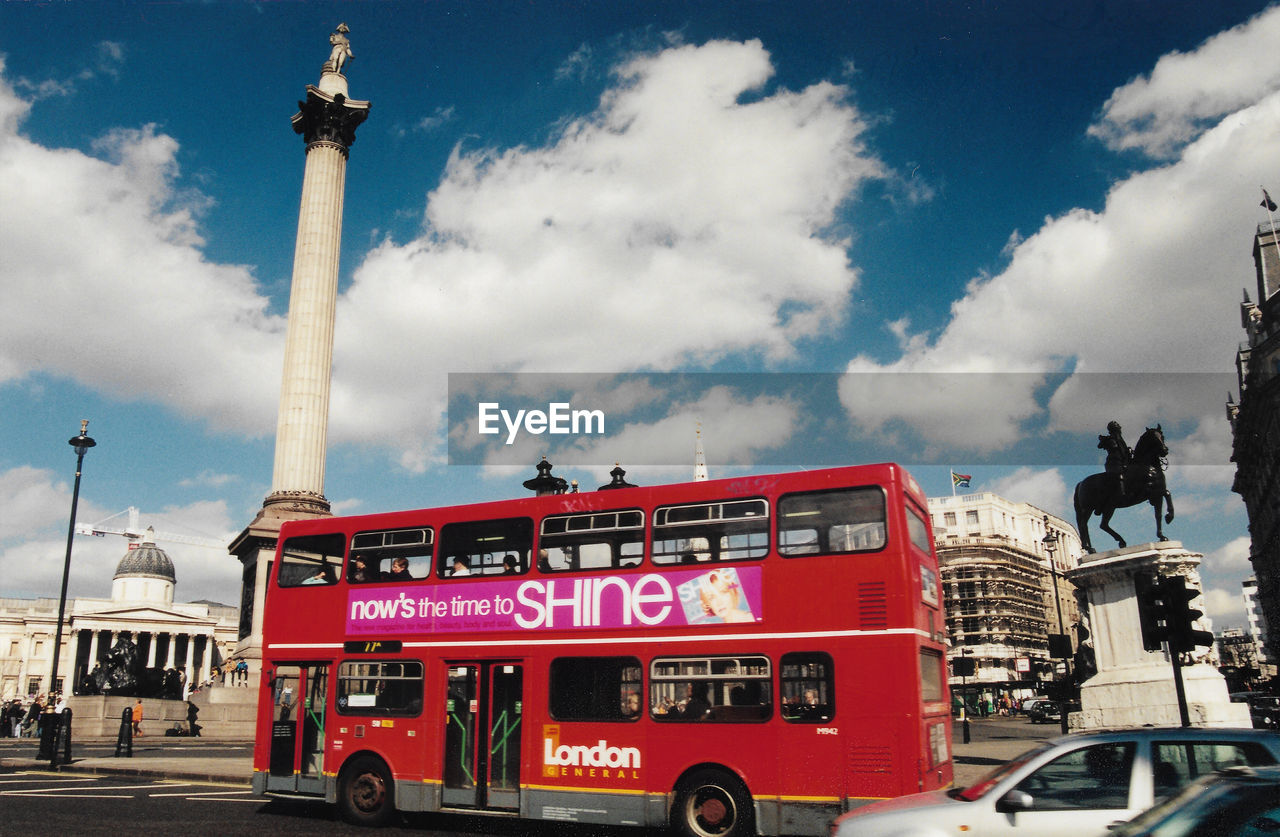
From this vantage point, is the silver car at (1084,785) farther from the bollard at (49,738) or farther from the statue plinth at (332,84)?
the statue plinth at (332,84)

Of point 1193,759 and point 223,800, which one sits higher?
point 1193,759

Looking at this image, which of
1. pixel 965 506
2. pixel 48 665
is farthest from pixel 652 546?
pixel 48 665

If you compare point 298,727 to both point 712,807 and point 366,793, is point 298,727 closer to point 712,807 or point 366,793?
point 366,793

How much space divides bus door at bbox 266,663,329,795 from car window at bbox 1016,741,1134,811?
9946mm

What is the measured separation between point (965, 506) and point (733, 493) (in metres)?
106

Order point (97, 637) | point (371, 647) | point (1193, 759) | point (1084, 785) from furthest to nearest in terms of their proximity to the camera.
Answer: point (97, 637) → point (371, 647) → point (1084, 785) → point (1193, 759)

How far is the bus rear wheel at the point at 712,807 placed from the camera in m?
10.6

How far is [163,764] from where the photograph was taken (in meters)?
20.9

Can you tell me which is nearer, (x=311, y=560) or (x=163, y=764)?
(x=311, y=560)

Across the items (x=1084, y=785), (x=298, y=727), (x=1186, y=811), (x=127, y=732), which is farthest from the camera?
(x=127, y=732)

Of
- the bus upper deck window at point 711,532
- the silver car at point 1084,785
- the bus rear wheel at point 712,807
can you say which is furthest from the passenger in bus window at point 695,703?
the silver car at point 1084,785

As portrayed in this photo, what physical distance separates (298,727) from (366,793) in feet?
4.92

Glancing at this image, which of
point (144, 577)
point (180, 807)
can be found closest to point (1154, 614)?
point (180, 807)

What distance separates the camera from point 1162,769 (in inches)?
265
